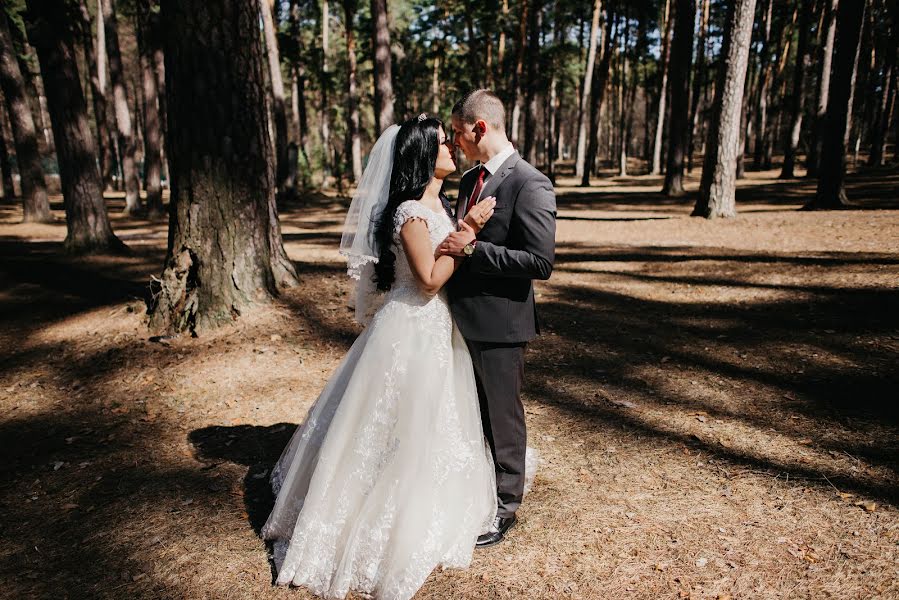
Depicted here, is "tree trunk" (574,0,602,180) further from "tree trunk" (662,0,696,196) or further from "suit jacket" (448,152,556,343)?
"suit jacket" (448,152,556,343)

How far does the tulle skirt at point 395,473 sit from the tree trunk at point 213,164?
159 inches

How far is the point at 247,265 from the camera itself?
6.89m

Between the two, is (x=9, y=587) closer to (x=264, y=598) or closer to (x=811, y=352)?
(x=264, y=598)

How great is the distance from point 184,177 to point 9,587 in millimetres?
4556

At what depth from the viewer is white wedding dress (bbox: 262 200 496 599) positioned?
10.0 feet

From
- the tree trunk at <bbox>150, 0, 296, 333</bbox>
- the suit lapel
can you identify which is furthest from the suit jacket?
the tree trunk at <bbox>150, 0, 296, 333</bbox>

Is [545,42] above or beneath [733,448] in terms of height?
above

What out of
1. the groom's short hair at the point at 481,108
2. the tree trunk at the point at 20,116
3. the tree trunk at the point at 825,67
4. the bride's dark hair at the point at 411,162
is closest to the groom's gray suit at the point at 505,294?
the groom's short hair at the point at 481,108

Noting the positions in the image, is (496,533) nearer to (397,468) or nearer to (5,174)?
(397,468)

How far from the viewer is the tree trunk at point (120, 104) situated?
18094mm

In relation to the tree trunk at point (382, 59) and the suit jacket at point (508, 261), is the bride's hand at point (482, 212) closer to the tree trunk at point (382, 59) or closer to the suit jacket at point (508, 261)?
the suit jacket at point (508, 261)

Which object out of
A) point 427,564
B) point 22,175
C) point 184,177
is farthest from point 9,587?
point 22,175

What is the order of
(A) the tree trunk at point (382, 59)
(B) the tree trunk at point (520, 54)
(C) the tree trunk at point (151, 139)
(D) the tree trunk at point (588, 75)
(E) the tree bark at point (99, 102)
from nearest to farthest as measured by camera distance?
(A) the tree trunk at point (382, 59)
(C) the tree trunk at point (151, 139)
(E) the tree bark at point (99, 102)
(D) the tree trunk at point (588, 75)
(B) the tree trunk at point (520, 54)

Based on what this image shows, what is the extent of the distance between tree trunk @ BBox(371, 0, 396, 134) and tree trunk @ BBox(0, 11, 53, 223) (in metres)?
9.83
